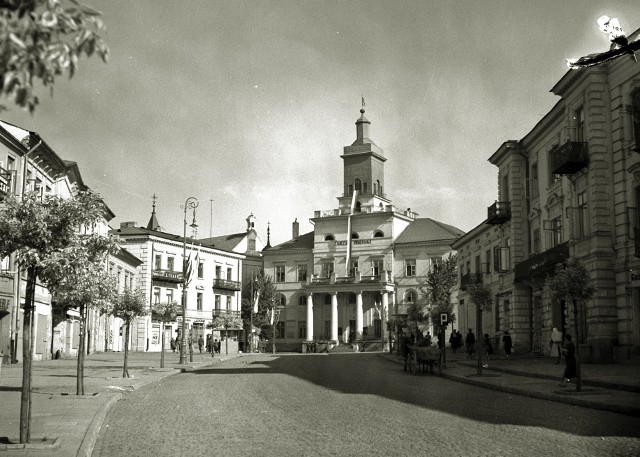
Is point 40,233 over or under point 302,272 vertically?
under

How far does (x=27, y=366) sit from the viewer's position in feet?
34.3

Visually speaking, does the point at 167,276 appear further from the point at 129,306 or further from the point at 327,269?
the point at 129,306

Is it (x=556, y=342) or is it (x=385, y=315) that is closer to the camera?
(x=556, y=342)

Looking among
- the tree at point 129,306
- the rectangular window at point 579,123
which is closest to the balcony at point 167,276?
the tree at point 129,306

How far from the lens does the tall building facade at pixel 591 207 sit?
89.1 feet

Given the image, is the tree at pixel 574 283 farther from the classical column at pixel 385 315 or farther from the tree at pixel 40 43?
the classical column at pixel 385 315

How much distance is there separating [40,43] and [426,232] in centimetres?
8737

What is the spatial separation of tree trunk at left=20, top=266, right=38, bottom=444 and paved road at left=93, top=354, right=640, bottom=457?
0.96 m

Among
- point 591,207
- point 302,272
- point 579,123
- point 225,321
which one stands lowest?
point 225,321

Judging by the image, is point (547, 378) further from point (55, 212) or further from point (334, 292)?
point (334, 292)

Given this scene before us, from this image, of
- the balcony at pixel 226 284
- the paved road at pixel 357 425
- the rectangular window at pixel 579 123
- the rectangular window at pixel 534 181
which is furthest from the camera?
the balcony at pixel 226 284

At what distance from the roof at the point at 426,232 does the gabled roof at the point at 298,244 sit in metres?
12.6

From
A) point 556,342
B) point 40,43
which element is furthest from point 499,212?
point 40,43

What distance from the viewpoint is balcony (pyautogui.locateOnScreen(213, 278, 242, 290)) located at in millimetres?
81562
